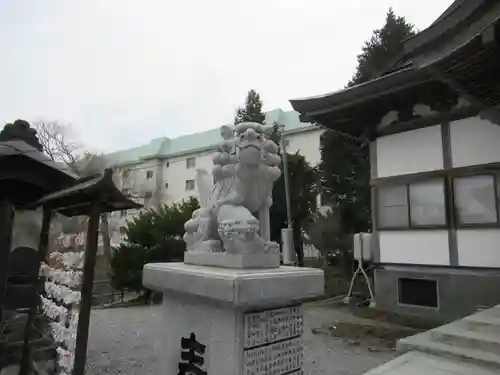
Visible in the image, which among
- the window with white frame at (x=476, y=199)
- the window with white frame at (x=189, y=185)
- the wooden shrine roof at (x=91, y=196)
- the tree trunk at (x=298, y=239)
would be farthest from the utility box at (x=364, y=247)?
the window with white frame at (x=189, y=185)

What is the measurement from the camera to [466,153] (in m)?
6.86

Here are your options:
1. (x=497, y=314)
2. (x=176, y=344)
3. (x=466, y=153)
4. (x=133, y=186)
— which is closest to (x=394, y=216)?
(x=466, y=153)

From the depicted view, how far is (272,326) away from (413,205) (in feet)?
19.7

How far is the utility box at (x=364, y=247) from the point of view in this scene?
842 centimetres

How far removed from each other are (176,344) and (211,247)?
787 millimetres

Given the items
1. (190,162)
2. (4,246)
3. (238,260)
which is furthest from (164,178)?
(238,260)

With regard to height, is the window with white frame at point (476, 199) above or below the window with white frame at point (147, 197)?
below

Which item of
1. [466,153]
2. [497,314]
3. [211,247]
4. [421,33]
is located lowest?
[497,314]

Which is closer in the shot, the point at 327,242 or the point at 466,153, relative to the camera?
the point at 466,153

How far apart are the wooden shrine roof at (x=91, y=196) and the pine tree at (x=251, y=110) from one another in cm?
1447

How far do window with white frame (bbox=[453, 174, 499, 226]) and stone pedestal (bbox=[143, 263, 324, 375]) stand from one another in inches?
209

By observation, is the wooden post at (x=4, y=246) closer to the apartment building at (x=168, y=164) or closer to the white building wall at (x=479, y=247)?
the white building wall at (x=479, y=247)

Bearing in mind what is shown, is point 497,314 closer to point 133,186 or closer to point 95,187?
point 95,187

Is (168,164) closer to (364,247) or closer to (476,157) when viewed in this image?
(364,247)
